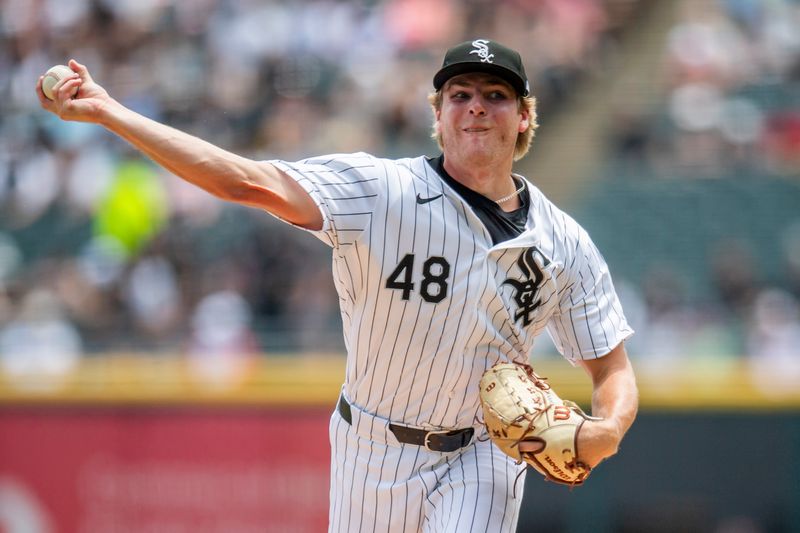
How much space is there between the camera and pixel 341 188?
387 centimetres

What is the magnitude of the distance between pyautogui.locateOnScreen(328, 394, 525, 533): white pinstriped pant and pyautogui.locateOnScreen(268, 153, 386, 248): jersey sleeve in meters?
0.63

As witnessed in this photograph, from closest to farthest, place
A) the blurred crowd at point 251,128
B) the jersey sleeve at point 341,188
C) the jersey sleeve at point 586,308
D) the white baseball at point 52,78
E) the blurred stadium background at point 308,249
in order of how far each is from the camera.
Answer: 1. the white baseball at point 52,78
2. the jersey sleeve at point 341,188
3. the jersey sleeve at point 586,308
4. the blurred stadium background at point 308,249
5. the blurred crowd at point 251,128

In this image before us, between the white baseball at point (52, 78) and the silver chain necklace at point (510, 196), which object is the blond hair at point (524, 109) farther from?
the white baseball at point (52, 78)

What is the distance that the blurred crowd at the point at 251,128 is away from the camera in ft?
33.7

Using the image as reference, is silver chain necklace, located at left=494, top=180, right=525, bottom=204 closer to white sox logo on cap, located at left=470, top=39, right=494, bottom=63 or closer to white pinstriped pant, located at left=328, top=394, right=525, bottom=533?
white sox logo on cap, located at left=470, top=39, right=494, bottom=63

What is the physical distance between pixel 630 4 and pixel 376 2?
2.38m

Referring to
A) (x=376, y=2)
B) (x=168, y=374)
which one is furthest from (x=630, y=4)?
(x=168, y=374)

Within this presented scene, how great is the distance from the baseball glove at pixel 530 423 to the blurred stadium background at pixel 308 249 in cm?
476

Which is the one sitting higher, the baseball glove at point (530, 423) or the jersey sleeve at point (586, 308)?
the jersey sleeve at point (586, 308)

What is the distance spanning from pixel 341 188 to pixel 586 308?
958mm

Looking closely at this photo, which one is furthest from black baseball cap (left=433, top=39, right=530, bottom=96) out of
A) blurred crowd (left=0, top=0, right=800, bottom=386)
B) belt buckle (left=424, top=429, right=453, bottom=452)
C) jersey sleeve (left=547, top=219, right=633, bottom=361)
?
blurred crowd (left=0, top=0, right=800, bottom=386)

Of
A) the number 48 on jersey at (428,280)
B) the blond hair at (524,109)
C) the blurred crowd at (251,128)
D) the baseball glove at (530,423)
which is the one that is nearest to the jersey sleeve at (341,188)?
the number 48 on jersey at (428,280)

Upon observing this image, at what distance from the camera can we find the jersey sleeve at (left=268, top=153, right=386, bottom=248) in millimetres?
3791

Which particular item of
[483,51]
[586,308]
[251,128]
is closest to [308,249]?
[251,128]
